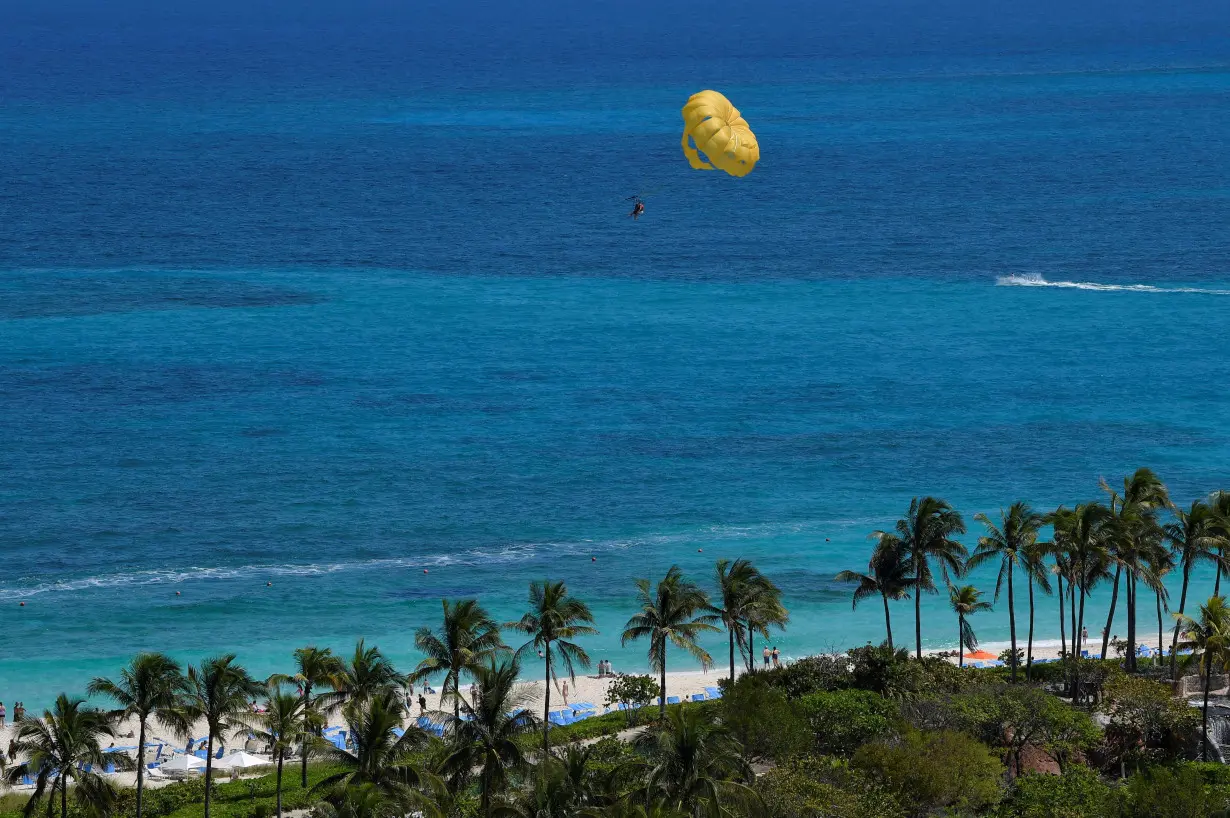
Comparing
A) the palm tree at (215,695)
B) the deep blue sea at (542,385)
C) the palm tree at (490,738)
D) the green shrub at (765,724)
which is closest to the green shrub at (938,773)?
the green shrub at (765,724)

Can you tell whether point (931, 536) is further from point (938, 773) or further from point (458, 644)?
point (458, 644)

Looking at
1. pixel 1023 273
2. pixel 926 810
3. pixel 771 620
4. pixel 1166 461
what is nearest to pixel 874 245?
pixel 1023 273

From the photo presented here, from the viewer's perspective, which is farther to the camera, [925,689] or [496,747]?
[925,689]

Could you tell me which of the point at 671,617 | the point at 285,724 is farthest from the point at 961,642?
the point at 285,724

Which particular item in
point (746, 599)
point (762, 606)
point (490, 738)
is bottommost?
point (490, 738)

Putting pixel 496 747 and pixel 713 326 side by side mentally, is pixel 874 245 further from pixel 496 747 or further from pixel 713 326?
pixel 496 747

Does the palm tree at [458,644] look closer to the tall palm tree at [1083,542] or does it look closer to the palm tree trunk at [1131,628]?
the tall palm tree at [1083,542]
